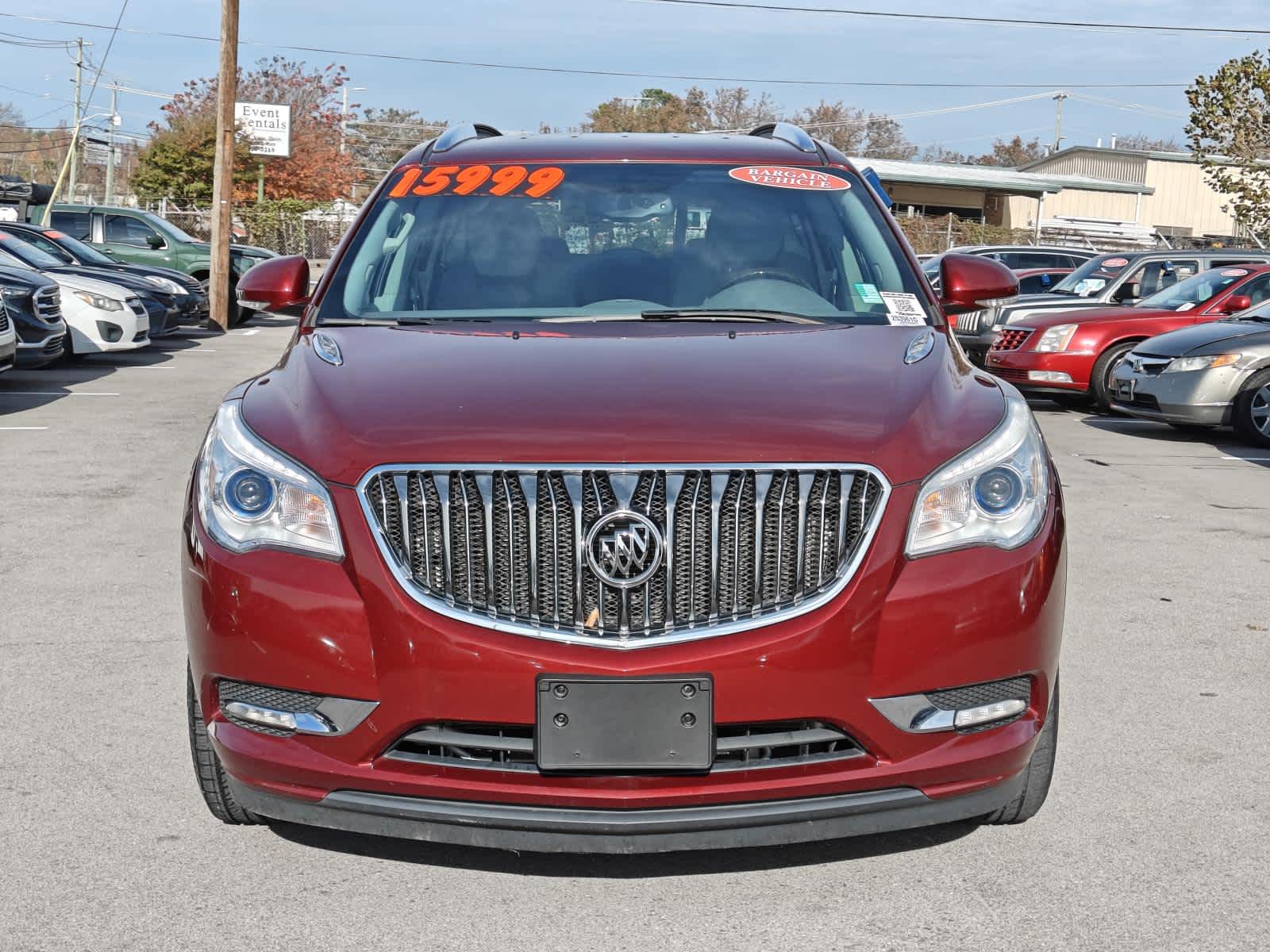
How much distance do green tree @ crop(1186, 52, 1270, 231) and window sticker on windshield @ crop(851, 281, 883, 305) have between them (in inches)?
921

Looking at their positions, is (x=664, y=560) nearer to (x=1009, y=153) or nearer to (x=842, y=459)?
(x=842, y=459)

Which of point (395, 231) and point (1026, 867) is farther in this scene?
point (395, 231)

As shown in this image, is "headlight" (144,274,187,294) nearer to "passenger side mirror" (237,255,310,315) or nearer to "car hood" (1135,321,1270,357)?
"car hood" (1135,321,1270,357)

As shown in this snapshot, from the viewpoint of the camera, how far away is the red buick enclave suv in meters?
3.02

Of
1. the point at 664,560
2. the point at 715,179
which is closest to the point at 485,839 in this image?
the point at 664,560

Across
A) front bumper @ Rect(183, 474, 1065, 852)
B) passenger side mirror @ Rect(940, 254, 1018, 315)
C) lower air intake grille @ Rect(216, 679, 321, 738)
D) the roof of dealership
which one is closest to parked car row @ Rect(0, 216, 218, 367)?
passenger side mirror @ Rect(940, 254, 1018, 315)

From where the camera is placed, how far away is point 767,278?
4.54 meters

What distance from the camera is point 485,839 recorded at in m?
3.08

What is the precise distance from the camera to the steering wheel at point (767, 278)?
452 centimetres

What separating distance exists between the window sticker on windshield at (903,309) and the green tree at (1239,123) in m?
23.4

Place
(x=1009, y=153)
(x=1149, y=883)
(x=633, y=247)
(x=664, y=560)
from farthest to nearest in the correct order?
(x=1009, y=153), (x=633, y=247), (x=1149, y=883), (x=664, y=560)

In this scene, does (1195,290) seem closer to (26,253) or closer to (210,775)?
(26,253)

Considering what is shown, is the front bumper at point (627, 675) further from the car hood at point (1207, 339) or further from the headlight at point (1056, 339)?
the headlight at point (1056, 339)

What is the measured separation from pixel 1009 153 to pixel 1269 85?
2929 inches
